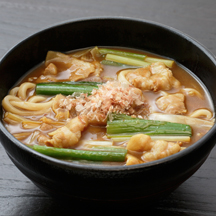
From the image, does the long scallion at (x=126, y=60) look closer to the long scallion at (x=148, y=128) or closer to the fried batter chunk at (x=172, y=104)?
the fried batter chunk at (x=172, y=104)

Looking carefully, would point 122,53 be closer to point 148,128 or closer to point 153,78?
point 153,78

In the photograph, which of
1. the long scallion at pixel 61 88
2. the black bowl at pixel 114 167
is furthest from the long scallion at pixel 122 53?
the long scallion at pixel 61 88

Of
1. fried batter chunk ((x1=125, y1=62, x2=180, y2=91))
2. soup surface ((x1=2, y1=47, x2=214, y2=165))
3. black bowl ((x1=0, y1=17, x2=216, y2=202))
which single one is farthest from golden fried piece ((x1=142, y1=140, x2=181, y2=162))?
fried batter chunk ((x1=125, y1=62, x2=180, y2=91))

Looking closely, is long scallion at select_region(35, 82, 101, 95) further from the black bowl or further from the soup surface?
the black bowl

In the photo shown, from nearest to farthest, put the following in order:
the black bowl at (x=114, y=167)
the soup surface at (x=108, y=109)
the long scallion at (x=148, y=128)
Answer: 1. the black bowl at (x=114, y=167)
2. the soup surface at (x=108, y=109)
3. the long scallion at (x=148, y=128)

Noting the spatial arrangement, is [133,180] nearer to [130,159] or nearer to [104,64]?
[130,159]
